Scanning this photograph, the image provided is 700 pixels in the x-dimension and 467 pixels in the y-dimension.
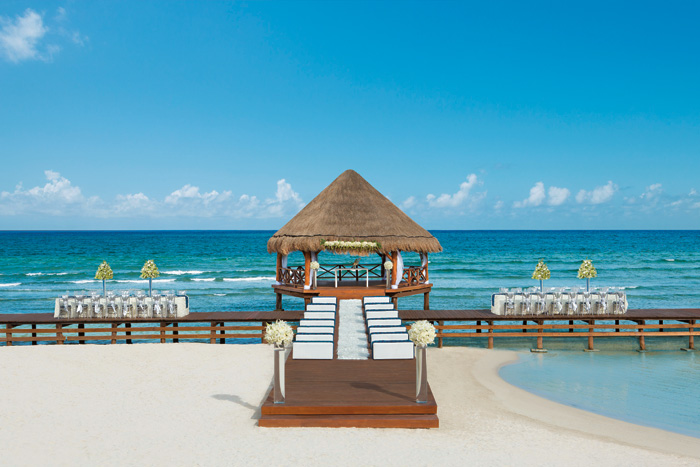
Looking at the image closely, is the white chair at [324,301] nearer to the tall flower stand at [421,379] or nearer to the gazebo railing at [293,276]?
the gazebo railing at [293,276]

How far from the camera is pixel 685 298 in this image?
1243 inches

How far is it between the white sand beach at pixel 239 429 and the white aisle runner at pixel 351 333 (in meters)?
2.06

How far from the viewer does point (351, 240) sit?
1942cm

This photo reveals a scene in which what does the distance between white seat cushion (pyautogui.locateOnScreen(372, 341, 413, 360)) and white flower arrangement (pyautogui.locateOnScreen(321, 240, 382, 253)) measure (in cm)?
787

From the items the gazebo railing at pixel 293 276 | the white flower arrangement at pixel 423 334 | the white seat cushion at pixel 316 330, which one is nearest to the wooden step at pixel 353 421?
the white flower arrangement at pixel 423 334

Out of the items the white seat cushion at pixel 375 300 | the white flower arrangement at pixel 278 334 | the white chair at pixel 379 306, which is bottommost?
the white chair at pixel 379 306

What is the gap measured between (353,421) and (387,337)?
3515mm

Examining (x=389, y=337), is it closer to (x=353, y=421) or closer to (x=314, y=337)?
(x=314, y=337)

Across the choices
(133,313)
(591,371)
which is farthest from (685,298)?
(133,313)

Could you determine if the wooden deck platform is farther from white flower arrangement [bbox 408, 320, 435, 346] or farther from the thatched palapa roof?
the thatched palapa roof

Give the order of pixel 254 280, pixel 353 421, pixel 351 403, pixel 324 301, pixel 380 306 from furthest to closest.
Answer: pixel 254 280, pixel 324 301, pixel 380 306, pixel 351 403, pixel 353 421

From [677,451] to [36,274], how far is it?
53978 millimetres

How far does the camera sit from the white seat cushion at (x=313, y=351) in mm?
11641

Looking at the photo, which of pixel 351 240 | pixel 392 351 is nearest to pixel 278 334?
pixel 392 351
